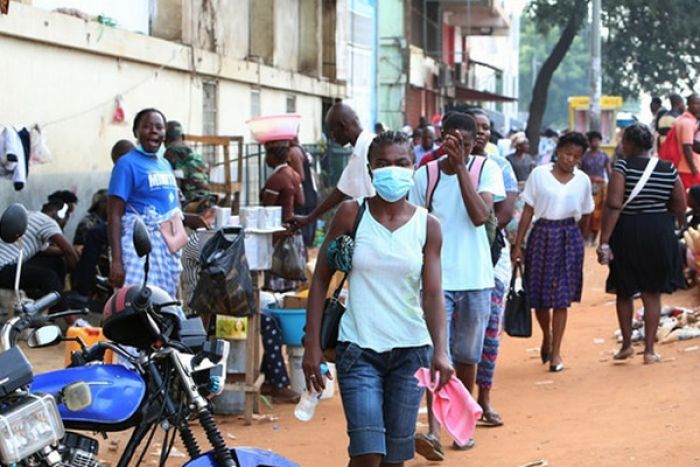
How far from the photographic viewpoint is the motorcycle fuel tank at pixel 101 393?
4457mm

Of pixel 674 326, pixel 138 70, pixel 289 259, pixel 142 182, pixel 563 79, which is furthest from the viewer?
pixel 563 79

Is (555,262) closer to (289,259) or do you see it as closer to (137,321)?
(289,259)

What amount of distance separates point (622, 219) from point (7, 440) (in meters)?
6.93

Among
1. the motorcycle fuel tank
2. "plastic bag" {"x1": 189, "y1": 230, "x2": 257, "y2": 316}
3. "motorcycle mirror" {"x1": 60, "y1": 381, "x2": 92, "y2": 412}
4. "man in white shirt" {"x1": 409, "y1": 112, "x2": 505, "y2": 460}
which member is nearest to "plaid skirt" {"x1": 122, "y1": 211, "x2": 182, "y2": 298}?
"plastic bag" {"x1": 189, "y1": 230, "x2": 257, "y2": 316}

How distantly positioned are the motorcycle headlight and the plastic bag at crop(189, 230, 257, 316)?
3958 millimetres

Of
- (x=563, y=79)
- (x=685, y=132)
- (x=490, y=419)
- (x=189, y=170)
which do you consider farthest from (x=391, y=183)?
(x=563, y=79)

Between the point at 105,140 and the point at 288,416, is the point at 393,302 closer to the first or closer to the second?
the point at 288,416

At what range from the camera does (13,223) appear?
4.26 meters

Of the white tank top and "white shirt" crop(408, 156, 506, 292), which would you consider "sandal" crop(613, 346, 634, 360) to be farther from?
the white tank top

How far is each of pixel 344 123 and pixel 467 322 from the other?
1.60 m

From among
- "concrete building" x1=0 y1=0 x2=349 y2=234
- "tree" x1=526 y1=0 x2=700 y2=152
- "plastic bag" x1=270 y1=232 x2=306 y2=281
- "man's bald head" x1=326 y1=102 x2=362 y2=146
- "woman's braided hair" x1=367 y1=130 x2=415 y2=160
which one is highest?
"tree" x1=526 y1=0 x2=700 y2=152

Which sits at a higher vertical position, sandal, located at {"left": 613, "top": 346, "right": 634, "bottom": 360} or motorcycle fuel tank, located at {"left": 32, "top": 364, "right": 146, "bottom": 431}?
motorcycle fuel tank, located at {"left": 32, "top": 364, "right": 146, "bottom": 431}

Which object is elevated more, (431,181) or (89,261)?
(431,181)

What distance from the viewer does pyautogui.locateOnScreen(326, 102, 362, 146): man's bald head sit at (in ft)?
27.5
